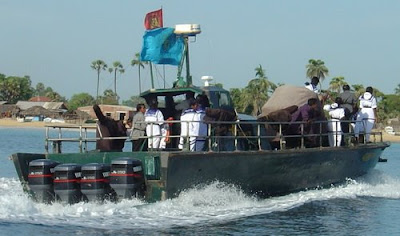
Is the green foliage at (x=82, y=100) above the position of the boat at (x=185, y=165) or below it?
above

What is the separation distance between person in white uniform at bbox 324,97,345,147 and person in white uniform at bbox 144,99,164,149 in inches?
160

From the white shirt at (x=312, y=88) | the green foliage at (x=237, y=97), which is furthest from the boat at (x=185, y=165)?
the green foliage at (x=237, y=97)

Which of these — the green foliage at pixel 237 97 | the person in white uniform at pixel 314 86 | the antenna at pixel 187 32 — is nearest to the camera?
the antenna at pixel 187 32

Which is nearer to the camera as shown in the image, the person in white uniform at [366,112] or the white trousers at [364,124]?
the white trousers at [364,124]

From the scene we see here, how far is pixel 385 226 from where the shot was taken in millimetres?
15008

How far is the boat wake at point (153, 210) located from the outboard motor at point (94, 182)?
0.17 meters

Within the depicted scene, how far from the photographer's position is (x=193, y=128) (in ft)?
49.9

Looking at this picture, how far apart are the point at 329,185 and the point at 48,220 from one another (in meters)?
7.49

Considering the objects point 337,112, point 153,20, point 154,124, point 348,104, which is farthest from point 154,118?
point 348,104

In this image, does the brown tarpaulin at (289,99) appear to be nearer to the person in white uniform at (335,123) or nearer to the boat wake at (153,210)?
the person in white uniform at (335,123)

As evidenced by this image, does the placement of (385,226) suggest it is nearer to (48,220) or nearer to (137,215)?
(137,215)

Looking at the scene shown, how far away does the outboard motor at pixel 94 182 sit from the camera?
14242mm

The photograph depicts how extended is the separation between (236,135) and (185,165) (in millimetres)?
2119

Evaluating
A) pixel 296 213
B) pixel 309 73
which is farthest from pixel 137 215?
pixel 309 73
